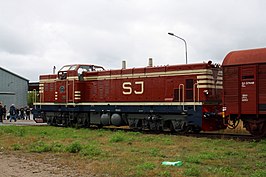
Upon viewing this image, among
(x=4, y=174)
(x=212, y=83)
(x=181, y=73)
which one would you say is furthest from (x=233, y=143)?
(x=4, y=174)

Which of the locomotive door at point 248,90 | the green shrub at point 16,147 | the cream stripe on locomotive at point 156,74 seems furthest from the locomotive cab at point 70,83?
the locomotive door at point 248,90

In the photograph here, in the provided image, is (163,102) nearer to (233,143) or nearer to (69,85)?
(233,143)

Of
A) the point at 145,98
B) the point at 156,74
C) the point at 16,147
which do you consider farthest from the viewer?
the point at 145,98

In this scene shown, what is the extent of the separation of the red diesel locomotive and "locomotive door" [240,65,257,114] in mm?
212

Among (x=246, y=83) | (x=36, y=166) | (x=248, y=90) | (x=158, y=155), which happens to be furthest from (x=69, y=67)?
(x=36, y=166)

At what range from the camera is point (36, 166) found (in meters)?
10.2

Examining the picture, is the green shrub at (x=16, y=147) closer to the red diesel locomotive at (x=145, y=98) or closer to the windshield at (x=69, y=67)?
the red diesel locomotive at (x=145, y=98)

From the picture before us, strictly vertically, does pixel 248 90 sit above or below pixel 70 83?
below

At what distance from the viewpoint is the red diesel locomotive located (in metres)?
18.1

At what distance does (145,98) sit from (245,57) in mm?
6657

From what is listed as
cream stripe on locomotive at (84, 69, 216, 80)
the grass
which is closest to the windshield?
cream stripe on locomotive at (84, 69, 216, 80)

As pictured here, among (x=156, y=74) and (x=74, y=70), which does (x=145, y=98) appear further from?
(x=74, y=70)

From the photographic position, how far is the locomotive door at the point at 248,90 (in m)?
15.7

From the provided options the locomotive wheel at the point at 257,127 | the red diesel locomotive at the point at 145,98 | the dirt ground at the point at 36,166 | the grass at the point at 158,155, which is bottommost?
the dirt ground at the point at 36,166
